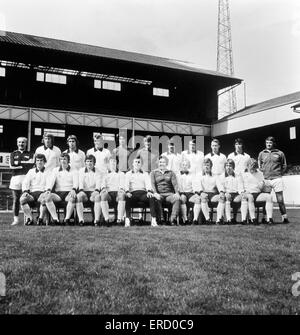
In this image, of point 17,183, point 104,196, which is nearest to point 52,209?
point 104,196

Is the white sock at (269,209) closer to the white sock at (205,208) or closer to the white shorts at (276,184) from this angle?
the white shorts at (276,184)

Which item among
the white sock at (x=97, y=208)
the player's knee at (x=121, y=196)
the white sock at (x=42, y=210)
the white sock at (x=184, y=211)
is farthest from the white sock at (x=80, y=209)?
the white sock at (x=184, y=211)

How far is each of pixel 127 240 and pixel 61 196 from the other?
9.17ft

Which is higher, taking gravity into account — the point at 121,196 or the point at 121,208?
the point at 121,196

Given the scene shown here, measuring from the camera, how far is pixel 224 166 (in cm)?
919

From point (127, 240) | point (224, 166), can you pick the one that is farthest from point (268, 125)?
point (127, 240)

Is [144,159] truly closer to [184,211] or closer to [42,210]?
[184,211]

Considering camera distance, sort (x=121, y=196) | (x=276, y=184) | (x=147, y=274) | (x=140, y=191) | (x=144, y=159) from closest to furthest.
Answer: (x=147, y=274)
(x=121, y=196)
(x=140, y=191)
(x=144, y=159)
(x=276, y=184)

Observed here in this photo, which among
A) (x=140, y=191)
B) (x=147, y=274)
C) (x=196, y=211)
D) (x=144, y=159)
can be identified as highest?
(x=144, y=159)

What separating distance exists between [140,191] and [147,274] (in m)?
4.49

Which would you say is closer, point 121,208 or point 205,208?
point 121,208

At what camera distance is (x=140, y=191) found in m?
8.05
